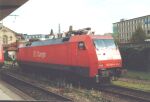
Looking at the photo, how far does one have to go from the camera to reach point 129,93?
707 inches

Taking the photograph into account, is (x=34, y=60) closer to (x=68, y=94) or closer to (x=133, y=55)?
(x=133, y=55)

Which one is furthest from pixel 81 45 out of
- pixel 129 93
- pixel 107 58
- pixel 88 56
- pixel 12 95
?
pixel 12 95

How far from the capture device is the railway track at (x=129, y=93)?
622 inches

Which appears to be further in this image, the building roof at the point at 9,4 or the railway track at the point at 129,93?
the railway track at the point at 129,93

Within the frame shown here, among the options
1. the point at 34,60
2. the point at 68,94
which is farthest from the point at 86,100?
the point at 34,60

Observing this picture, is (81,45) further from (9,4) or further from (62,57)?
(9,4)

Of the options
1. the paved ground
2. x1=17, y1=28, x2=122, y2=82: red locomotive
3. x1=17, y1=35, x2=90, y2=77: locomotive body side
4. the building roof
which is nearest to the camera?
the building roof

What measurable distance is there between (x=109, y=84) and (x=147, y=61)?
857 centimetres

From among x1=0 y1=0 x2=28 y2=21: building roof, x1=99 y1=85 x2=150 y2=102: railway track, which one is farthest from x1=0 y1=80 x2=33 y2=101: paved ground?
x1=0 y1=0 x2=28 y2=21: building roof

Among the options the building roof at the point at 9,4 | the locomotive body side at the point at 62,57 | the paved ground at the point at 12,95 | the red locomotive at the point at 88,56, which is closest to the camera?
the building roof at the point at 9,4

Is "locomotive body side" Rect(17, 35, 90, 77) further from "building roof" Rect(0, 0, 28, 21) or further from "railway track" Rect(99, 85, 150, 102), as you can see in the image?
"building roof" Rect(0, 0, 28, 21)

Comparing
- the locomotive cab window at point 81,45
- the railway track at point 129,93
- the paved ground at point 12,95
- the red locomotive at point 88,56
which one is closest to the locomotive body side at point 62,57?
the red locomotive at point 88,56

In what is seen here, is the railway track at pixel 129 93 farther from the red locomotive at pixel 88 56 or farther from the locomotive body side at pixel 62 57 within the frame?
the locomotive body side at pixel 62 57

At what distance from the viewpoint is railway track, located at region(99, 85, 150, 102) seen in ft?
51.8
